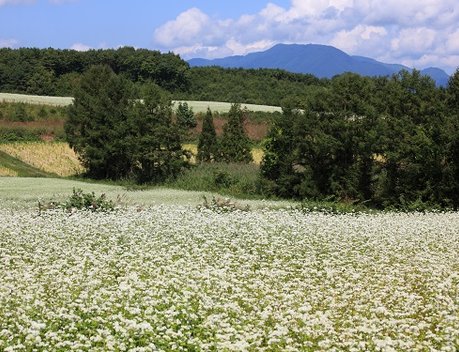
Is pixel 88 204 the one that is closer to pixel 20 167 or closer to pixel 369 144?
pixel 369 144

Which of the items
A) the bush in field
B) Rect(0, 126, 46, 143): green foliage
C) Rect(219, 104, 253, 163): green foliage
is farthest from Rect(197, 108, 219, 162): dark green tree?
Rect(0, 126, 46, 143): green foliage

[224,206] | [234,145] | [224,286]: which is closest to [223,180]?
[234,145]

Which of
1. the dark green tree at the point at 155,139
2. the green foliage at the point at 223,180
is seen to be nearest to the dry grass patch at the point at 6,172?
the dark green tree at the point at 155,139

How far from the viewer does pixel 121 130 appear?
47562 mm

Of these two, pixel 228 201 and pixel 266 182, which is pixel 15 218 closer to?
pixel 228 201

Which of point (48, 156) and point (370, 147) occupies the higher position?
point (370, 147)

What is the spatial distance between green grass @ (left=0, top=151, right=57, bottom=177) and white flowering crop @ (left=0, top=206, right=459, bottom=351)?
29.7 m

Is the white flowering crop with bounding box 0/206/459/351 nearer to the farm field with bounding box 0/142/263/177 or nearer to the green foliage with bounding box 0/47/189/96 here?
the farm field with bounding box 0/142/263/177

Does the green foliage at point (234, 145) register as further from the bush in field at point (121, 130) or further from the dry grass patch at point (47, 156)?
the dry grass patch at point (47, 156)

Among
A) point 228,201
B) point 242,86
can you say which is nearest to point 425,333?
point 228,201

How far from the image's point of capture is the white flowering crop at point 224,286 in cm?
848

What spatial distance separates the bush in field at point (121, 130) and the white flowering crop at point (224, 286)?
1004 inches

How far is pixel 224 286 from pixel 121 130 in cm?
3796

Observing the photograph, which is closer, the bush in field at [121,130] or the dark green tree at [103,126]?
the bush in field at [121,130]
